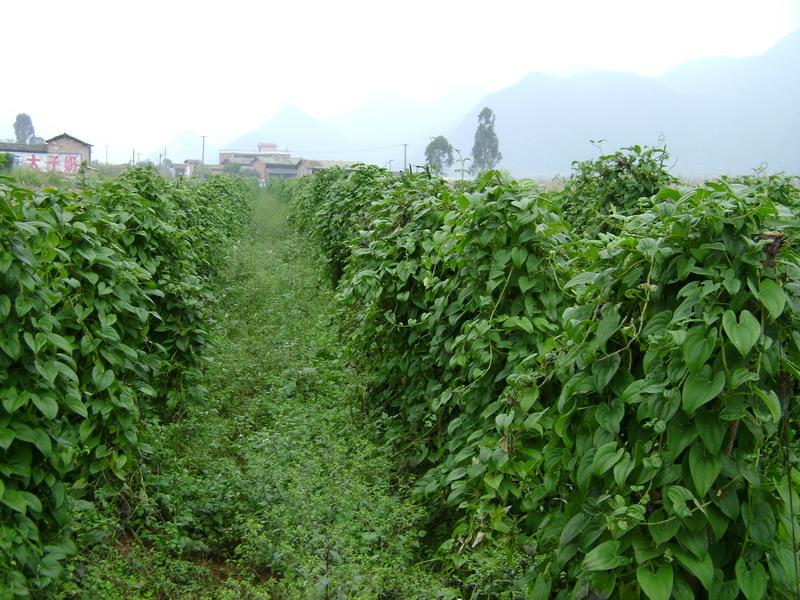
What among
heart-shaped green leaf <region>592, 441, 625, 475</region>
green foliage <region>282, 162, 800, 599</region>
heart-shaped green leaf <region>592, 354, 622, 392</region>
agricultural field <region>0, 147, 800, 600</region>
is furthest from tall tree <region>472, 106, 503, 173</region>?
heart-shaped green leaf <region>592, 441, 625, 475</region>

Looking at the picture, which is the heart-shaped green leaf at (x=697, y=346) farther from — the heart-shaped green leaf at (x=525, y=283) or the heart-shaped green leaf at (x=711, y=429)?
the heart-shaped green leaf at (x=525, y=283)

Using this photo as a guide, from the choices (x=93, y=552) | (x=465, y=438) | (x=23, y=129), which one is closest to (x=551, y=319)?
(x=465, y=438)

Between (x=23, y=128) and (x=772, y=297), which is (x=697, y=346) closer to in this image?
(x=772, y=297)

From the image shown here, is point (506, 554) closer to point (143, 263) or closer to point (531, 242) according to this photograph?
point (531, 242)

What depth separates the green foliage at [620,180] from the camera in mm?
6559

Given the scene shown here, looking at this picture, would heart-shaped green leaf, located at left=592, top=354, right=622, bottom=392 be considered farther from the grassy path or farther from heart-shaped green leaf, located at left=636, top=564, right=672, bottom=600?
the grassy path

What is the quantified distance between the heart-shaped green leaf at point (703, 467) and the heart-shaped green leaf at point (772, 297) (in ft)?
1.25

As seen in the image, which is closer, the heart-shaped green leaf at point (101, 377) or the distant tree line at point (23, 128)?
the heart-shaped green leaf at point (101, 377)

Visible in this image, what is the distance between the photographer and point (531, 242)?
11.3 feet

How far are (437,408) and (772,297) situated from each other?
80.0 inches

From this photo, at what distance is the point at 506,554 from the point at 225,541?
1.74 m

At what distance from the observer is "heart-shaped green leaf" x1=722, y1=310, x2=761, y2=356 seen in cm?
175

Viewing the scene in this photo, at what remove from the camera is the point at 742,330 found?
1.78m

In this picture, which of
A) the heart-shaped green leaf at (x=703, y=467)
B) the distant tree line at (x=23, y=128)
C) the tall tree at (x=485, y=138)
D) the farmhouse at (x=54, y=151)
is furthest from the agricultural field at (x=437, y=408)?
the distant tree line at (x=23, y=128)
